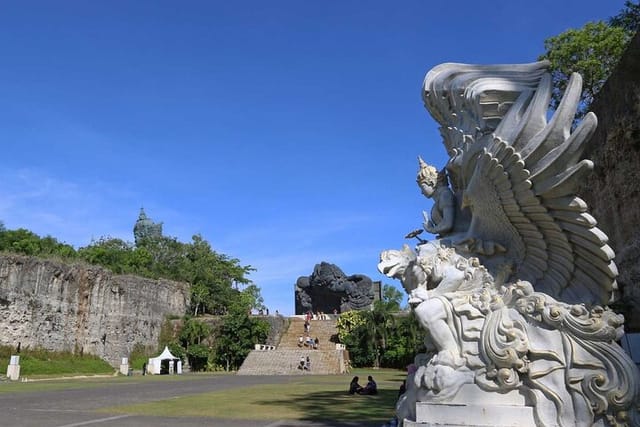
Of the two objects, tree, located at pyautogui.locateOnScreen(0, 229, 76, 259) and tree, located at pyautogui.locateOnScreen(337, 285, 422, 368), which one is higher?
tree, located at pyautogui.locateOnScreen(0, 229, 76, 259)

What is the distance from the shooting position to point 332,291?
4169 centimetres

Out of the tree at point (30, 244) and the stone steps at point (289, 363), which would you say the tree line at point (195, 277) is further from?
the stone steps at point (289, 363)

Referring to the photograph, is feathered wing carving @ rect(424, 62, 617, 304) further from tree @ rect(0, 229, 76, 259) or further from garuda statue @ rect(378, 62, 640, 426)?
tree @ rect(0, 229, 76, 259)

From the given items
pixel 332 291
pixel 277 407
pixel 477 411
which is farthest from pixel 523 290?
pixel 332 291

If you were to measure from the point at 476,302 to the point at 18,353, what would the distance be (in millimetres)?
25231

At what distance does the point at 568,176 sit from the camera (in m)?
3.84

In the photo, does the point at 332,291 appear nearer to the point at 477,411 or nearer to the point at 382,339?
the point at 382,339

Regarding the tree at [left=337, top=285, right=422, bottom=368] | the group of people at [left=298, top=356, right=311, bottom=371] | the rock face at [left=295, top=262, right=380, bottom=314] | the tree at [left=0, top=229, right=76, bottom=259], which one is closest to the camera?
the group of people at [left=298, top=356, right=311, bottom=371]

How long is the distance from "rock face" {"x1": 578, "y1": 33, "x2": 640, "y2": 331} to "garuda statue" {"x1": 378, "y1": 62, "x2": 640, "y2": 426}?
7334 millimetres

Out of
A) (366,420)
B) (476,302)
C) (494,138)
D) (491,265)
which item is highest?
(494,138)

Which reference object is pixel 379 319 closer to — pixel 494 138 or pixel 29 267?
pixel 29 267

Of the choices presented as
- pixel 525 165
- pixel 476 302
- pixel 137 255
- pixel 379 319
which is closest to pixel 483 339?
pixel 476 302

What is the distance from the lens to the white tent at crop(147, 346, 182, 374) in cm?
2647

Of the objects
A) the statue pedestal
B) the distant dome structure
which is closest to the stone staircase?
the statue pedestal
